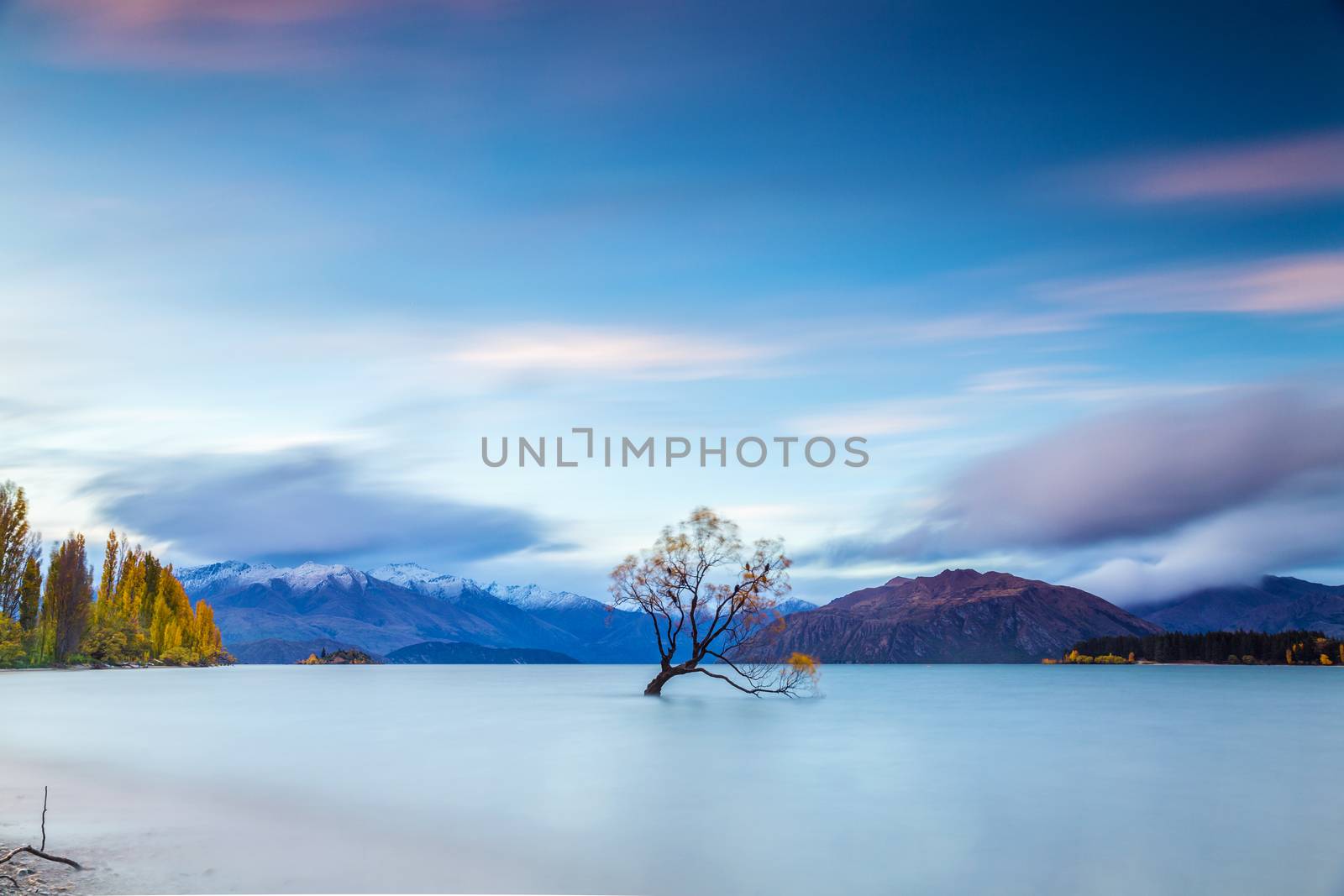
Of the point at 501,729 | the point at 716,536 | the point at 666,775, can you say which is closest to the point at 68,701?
the point at 501,729

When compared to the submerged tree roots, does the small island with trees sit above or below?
below

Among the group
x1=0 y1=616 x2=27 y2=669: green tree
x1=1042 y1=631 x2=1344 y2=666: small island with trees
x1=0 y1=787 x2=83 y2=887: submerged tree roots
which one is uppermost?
x1=0 y1=787 x2=83 y2=887: submerged tree roots

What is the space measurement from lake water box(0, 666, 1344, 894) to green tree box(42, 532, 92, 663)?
47650mm

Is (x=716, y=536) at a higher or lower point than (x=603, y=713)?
higher

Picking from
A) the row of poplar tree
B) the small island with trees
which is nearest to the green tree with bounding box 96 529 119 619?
the row of poplar tree

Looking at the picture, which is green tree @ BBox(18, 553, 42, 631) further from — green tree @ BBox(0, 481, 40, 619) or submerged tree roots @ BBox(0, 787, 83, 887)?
submerged tree roots @ BBox(0, 787, 83, 887)

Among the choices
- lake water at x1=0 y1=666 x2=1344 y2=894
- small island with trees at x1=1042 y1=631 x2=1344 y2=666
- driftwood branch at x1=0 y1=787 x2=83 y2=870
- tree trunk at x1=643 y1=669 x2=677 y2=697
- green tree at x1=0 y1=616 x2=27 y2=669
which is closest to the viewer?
driftwood branch at x1=0 y1=787 x2=83 y2=870

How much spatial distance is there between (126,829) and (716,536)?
880 inches

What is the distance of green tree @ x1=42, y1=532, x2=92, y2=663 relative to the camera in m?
72.1

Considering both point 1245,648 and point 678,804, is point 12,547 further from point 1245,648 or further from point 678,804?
point 1245,648

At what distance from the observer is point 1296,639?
158250 mm

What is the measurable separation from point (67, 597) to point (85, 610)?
3.13 m

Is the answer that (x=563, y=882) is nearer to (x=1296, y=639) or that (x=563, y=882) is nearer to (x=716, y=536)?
(x=716, y=536)

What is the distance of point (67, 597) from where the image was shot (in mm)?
73250
